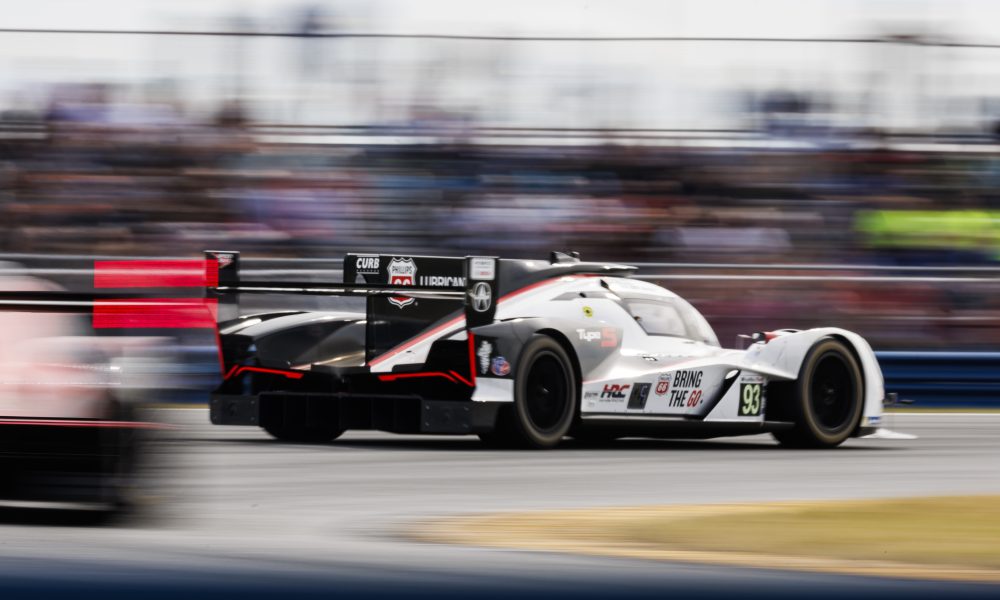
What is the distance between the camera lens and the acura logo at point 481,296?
9742 mm

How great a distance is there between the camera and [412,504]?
23.5 feet

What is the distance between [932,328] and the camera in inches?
587

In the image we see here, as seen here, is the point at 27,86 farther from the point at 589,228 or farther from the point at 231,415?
the point at 231,415

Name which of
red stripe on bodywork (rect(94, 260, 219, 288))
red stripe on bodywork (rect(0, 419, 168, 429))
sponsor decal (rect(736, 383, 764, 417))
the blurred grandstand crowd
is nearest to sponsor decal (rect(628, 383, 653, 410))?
sponsor decal (rect(736, 383, 764, 417))

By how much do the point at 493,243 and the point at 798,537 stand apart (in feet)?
30.6

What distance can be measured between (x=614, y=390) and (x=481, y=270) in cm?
117

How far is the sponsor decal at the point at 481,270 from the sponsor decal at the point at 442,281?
86mm

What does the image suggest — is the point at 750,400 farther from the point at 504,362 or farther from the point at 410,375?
the point at 410,375

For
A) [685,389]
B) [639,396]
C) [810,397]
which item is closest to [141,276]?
[639,396]

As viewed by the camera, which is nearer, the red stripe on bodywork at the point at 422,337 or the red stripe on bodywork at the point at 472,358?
the red stripe on bodywork at the point at 472,358

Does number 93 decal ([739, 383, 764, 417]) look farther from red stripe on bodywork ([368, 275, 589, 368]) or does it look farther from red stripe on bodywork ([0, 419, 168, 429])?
red stripe on bodywork ([0, 419, 168, 429])

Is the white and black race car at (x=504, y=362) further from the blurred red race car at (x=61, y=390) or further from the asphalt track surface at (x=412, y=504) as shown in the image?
the blurred red race car at (x=61, y=390)

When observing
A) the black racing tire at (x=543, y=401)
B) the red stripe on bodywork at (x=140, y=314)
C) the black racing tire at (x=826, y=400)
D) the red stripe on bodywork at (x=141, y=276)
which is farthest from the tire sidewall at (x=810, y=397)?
the red stripe on bodywork at (x=140, y=314)

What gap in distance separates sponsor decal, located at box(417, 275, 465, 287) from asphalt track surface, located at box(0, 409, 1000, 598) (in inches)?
40.6
